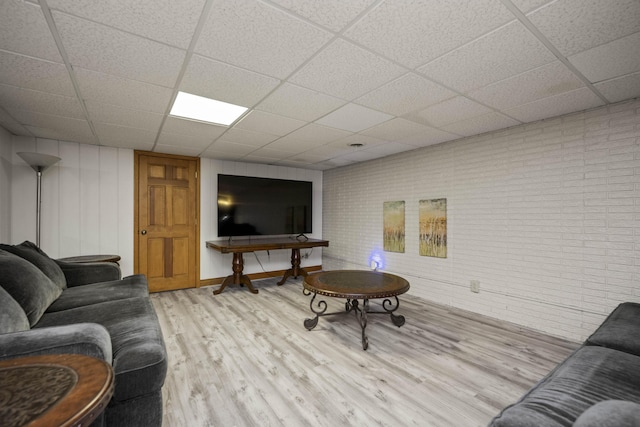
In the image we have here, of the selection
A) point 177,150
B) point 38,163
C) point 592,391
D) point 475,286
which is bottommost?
point 475,286

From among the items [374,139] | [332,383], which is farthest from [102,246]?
[374,139]

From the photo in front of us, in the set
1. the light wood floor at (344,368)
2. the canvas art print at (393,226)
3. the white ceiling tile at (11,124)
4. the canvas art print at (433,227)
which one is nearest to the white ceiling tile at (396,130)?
the canvas art print at (433,227)

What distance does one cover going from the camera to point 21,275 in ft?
5.90

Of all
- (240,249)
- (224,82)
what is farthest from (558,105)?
(240,249)

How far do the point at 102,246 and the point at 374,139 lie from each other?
425 cm

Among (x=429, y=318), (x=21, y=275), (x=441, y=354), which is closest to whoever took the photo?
(x=21, y=275)

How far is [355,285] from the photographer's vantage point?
292 centimetres

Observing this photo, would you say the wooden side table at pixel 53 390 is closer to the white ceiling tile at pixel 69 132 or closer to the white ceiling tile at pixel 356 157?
the white ceiling tile at pixel 69 132

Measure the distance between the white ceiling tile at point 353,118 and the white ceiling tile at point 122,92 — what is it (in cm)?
154

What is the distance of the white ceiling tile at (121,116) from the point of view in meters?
2.67

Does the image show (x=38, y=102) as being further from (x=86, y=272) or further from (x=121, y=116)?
(x=86, y=272)

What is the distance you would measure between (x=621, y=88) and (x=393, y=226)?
9.69 ft

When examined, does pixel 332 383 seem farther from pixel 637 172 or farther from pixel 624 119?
pixel 624 119

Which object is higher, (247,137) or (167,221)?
(247,137)
